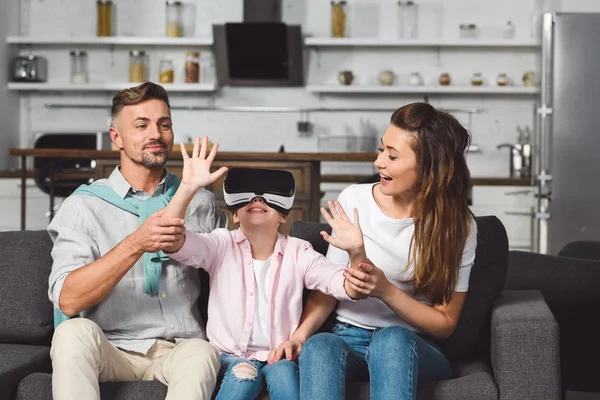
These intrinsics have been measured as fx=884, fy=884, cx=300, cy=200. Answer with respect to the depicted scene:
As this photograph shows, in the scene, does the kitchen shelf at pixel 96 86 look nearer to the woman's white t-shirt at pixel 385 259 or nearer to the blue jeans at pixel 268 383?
the woman's white t-shirt at pixel 385 259

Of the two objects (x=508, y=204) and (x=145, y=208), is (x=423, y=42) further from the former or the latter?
(x=145, y=208)

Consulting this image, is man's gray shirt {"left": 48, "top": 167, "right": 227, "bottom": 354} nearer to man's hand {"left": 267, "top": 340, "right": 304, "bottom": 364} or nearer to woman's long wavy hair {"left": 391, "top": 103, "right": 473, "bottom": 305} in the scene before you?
man's hand {"left": 267, "top": 340, "right": 304, "bottom": 364}

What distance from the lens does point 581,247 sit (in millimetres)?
3695

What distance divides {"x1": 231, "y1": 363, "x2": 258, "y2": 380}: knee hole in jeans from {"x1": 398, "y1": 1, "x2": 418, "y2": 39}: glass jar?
16.9 feet

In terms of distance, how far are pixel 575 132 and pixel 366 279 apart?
444cm

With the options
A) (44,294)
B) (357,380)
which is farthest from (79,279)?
(357,380)

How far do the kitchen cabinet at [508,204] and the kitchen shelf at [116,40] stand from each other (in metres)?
Answer: 2.40

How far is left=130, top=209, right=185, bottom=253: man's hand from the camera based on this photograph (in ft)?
6.72

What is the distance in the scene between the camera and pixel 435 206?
2295mm

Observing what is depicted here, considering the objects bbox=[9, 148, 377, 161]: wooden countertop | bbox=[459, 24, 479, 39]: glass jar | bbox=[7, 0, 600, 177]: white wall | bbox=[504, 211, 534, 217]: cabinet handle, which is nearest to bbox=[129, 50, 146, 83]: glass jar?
bbox=[7, 0, 600, 177]: white wall

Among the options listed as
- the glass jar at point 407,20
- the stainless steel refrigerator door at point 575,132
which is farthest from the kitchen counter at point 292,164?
the glass jar at point 407,20

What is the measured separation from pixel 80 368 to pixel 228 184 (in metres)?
0.59

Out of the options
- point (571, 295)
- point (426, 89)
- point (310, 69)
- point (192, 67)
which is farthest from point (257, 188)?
point (310, 69)

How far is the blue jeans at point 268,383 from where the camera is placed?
204 centimetres
